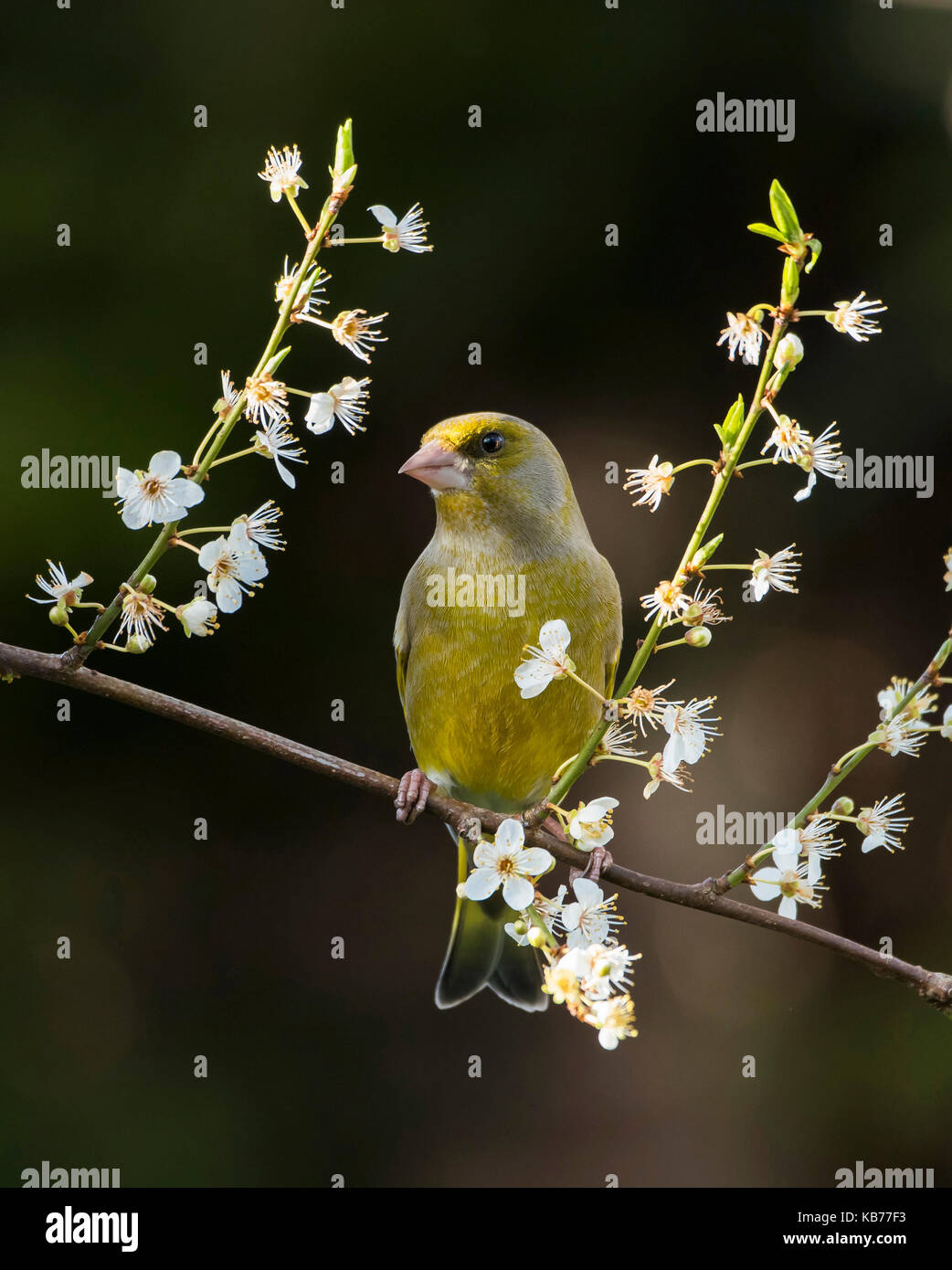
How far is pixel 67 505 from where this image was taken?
4.05m

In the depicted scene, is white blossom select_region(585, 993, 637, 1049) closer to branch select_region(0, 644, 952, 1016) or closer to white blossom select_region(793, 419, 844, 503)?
branch select_region(0, 644, 952, 1016)

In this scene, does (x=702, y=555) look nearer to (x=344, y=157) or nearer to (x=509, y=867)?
(x=509, y=867)

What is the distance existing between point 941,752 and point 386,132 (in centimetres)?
287

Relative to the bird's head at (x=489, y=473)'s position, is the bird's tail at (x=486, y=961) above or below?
below

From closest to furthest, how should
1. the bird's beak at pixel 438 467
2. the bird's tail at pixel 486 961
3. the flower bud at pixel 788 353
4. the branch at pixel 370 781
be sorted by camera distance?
the flower bud at pixel 788 353 < the branch at pixel 370 781 < the bird's beak at pixel 438 467 < the bird's tail at pixel 486 961

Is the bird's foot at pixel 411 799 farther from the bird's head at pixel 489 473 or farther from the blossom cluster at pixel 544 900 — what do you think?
the bird's head at pixel 489 473

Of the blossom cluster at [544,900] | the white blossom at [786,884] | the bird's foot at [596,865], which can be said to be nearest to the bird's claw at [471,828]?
the bird's foot at [596,865]

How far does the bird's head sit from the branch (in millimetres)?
867

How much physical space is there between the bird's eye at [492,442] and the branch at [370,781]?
0.94 metres

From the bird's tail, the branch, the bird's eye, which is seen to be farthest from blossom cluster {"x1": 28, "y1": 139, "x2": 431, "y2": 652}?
the bird's tail

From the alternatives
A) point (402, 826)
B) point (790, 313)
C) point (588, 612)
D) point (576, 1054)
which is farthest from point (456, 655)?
point (576, 1054)

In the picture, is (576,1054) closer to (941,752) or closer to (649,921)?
(649,921)

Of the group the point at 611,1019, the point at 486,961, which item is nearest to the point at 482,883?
the point at 611,1019

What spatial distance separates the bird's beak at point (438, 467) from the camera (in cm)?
265
